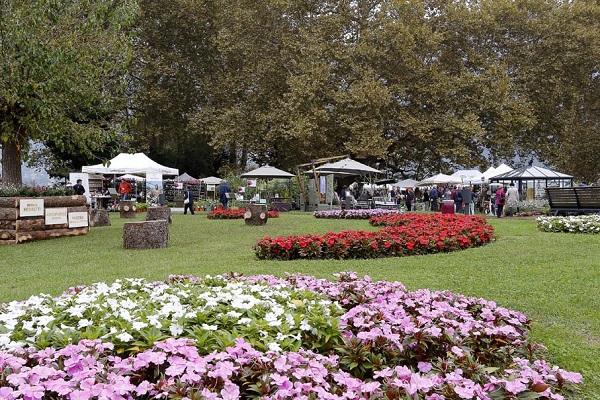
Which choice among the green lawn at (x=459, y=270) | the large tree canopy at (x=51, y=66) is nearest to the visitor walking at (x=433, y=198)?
the green lawn at (x=459, y=270)

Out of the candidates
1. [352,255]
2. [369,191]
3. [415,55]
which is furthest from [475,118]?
[352,255]

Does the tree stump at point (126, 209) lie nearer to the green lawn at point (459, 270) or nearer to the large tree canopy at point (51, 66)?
the large tree canopy at point (51, 66)

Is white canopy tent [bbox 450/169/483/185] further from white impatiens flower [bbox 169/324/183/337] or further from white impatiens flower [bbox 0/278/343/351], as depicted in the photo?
white impatiens flower [bbox 169/324/183/337]

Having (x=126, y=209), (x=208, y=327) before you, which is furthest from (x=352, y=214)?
(x=208, y=327)

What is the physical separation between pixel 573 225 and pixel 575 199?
4765 mm

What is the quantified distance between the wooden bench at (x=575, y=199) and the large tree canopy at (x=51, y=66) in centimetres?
1317

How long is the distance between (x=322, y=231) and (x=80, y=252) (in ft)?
18.7

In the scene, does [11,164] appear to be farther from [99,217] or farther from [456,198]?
[456,198]

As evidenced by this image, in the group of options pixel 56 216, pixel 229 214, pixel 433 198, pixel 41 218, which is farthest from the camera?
pixel 433 198

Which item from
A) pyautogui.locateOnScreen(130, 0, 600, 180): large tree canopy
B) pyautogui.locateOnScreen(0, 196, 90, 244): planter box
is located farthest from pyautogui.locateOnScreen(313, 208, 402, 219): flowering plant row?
pyautogui.locateOnScreen(130, 0, 600, 180): large tree canopy

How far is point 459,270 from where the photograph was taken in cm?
721

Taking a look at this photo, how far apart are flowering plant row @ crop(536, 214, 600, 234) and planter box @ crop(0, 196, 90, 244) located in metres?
11.7

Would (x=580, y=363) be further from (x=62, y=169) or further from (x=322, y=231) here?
(x=62, y=169)

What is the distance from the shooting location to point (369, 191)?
2877cm
